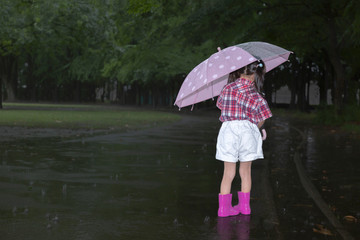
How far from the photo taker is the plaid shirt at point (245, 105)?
699 cm

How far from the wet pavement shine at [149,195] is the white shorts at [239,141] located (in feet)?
2.39

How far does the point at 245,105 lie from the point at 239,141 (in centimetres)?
41

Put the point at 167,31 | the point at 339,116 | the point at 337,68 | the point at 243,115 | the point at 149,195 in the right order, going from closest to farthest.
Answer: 1. the point at 243,115
2. the point at 149,195
3. the point at 339,116
4. the point at 337,68
5. the point at 167,31

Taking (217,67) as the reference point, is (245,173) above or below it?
below

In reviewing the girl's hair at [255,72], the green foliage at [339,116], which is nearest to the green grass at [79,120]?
the green foliage at [339,116]

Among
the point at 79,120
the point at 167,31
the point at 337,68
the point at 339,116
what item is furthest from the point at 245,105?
the point at 167,31

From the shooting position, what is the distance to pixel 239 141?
700 cm

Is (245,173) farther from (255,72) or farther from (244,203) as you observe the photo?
(255,72)

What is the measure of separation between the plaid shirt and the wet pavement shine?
1.16m

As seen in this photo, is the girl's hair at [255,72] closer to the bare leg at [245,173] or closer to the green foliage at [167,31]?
the bare leg at [245,173]

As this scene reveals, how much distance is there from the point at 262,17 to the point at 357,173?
17617 millimetres

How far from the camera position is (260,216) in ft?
24.0

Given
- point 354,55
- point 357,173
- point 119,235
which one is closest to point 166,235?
point 119,235

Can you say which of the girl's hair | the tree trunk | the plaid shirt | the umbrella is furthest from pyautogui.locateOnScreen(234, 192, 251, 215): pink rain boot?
the tree trunk
